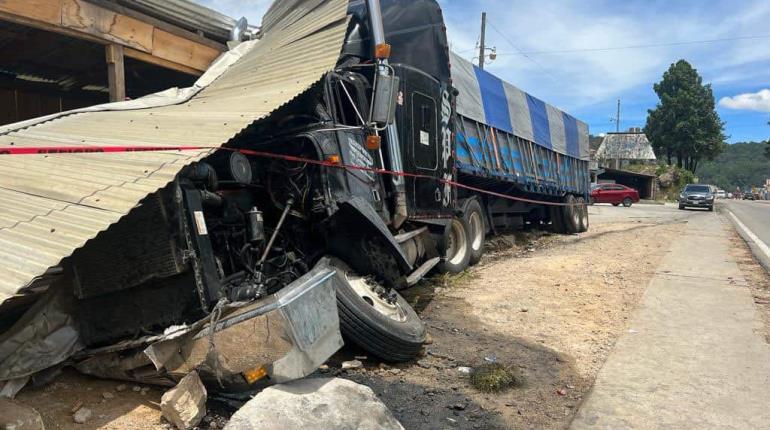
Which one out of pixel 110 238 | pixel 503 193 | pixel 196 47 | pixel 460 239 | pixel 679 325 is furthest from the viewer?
pixel 503 193

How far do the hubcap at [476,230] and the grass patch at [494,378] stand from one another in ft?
15.8

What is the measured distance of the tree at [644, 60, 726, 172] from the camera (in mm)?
55156

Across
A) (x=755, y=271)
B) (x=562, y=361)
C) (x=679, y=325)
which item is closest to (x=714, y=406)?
(x=562, y=361)

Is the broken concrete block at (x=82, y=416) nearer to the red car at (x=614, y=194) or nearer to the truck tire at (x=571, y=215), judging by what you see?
the truck tire at (x=571, y=215)

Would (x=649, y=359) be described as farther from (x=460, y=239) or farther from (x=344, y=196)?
(x=460, y=239)

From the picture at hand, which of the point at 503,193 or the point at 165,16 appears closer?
the point at 165,16

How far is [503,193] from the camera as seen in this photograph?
10.7 metres

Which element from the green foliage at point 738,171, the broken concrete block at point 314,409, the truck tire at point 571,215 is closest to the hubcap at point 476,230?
the truck tire at point 571,215

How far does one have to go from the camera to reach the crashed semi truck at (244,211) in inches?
111

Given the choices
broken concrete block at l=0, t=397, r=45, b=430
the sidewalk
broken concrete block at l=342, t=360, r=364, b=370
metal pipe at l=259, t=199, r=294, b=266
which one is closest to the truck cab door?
metal pipe at l=259, t=199, r=294, b=266

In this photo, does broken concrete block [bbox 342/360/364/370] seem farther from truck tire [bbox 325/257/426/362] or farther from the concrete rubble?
the concrete rubble

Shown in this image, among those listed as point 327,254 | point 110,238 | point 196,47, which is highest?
point 196,47

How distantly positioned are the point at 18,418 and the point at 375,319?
7.10 feet

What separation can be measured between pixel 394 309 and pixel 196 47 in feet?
21.0
